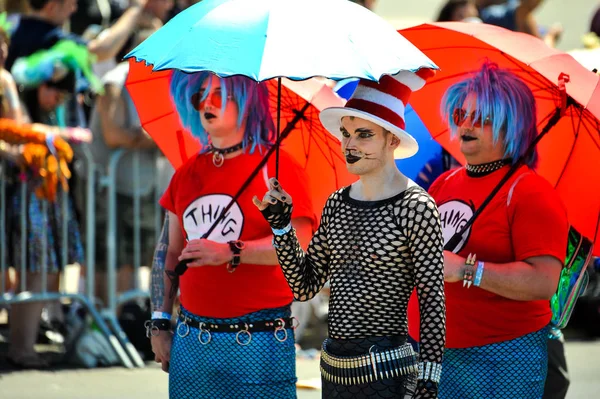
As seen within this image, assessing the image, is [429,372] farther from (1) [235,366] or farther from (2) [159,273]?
(2) [159,273]

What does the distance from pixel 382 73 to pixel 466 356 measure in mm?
1325

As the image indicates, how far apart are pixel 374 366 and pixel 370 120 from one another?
0.83m

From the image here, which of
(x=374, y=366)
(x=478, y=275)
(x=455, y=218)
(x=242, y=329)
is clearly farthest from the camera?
(x=455, y=218)

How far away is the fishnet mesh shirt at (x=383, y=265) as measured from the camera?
3.46 m

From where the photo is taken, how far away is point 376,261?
3551mm

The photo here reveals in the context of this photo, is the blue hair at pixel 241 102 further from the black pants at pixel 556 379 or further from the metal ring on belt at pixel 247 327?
the black pants at pixel 556 379

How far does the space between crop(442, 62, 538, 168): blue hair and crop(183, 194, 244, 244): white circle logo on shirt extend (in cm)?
97

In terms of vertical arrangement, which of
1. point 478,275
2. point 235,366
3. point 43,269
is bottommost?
point 43,269

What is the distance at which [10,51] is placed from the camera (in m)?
7.57

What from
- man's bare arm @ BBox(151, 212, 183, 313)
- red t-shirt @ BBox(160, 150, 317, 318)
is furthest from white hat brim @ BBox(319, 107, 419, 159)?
man's bare arm @ BBox(151, 212, 183, 313)

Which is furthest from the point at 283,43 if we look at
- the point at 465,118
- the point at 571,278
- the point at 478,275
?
the point at 571,278

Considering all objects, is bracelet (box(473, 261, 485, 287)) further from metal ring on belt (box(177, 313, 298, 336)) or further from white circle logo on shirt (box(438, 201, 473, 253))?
metal ring on belt (box(177, 313, 298, 336))

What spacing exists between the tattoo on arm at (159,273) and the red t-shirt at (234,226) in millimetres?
142

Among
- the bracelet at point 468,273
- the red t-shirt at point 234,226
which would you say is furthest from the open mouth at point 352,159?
the bracelet at point 468,273
